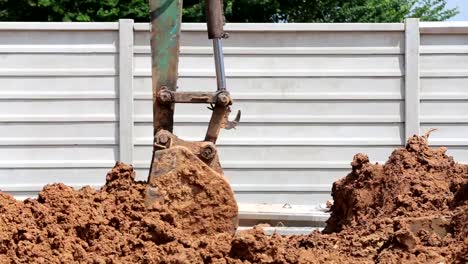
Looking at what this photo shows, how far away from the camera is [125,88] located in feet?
30.7

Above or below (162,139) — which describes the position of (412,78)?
above

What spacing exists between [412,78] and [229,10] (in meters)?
5.89

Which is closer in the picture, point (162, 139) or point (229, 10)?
point (162, 139)

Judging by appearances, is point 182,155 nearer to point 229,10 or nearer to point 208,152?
point 208,152

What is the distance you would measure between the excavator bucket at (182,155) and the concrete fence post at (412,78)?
3988 mm

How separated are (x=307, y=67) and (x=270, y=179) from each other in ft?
3.49

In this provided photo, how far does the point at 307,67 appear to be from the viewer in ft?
31.1

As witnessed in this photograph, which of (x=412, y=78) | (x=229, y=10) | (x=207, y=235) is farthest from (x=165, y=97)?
(x=229, y=10)

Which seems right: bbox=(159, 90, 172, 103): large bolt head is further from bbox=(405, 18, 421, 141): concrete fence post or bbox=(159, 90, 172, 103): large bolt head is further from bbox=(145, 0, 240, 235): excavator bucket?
bbox=(405, 18, 421, 141): concrete fence post

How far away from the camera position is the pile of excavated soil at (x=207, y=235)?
15.9 ft

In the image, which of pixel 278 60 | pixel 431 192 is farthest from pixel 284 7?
pixel 431 192

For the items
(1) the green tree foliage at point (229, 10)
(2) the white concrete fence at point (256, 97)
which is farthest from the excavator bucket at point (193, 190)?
(1) the green tree foliage at point (229, 10)

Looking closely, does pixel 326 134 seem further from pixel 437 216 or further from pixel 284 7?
pixel 284 7

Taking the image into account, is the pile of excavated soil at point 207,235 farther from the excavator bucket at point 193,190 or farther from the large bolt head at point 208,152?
the large bolt head at point 208,152
